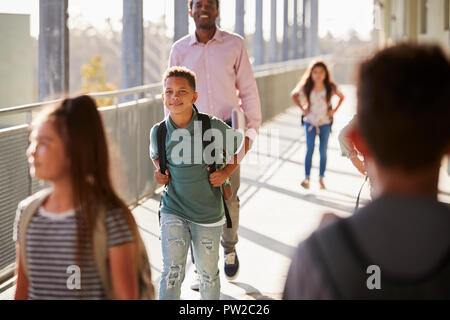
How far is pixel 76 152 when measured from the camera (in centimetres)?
225

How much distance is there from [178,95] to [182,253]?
0.83 meters

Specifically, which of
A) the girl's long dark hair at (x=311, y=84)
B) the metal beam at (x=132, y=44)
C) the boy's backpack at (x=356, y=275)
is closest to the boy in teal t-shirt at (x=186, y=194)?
the boy's backpack at (x=356, y=275)

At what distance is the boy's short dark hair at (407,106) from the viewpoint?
154 centimetres

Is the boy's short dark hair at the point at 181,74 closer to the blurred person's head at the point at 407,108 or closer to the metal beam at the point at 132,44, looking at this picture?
the blurred person's head at the point at 407,108

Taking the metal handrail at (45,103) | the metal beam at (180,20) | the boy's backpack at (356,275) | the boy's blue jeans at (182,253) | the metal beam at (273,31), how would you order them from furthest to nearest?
the metal beam at (273,31) < the metal beam at (180,20) < the metal handrail at (45,103) < the boy's blue jeans at (182,253) < the boy's backpack at (356,275)

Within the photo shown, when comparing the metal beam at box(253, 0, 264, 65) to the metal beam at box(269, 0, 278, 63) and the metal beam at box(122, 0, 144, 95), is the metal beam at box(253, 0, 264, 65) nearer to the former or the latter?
the metal beam at box(269, 0, 278, 63)

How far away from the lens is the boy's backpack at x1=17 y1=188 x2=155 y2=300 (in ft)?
7.39

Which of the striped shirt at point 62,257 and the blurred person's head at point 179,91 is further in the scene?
the blurred person's head at point 179,91

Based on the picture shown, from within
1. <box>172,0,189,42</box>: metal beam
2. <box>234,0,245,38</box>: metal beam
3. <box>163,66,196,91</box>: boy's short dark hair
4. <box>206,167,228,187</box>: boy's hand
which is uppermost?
<box>234,0,245,38</box>: metal beam

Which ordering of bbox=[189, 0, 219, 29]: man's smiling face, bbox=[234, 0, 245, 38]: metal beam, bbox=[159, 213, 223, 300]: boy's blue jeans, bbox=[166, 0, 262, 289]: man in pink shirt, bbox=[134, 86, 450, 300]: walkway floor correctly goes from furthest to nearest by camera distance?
bbox=[234, 0, 245, 38]: metal beam, bbox=[134, 86, 450, 300]: walkway floor, bbox=[166, 0, 262, 289]: man in pink shirt, bbox=[189, 0, 219, 29]: man's smiling face, bbox=[159, 213, 223, 300]: boy's blue jeans

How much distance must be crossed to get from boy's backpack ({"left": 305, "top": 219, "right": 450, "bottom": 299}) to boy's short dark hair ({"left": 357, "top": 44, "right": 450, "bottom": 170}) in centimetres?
18

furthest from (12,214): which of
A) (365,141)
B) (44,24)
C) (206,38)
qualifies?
(365,141)

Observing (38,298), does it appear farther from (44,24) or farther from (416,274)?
(44,24)

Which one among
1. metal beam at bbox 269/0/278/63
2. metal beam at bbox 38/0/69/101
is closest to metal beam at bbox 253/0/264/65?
metal beam at bbox 269/0/278/63
